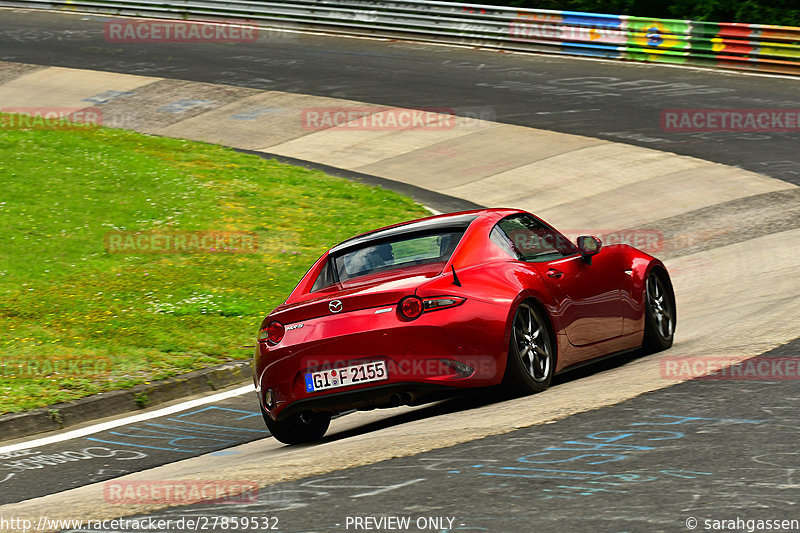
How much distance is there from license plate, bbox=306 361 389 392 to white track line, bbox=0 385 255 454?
2.29 meters

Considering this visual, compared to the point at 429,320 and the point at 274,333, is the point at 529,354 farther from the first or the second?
the point at 274,333

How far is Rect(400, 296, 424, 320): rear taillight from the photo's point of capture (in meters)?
6.96

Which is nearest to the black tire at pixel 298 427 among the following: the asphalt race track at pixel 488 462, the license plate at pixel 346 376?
the asphalt race track at pixel 488 462

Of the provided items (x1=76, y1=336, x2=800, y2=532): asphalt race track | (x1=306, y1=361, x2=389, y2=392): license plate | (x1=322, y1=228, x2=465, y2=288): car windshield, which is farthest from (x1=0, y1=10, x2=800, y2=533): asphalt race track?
(x1=322, y1=228, x2=465, y2=288): car windshield

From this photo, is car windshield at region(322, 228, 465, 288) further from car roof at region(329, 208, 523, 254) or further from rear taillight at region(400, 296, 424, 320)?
rear taillight at region(400, 296, 424, 320)

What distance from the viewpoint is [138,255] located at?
1398cm

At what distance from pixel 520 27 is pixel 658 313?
21.2m

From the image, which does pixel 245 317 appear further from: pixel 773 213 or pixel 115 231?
pixel 773 213

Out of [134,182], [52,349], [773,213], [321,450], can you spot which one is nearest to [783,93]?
[773,213]

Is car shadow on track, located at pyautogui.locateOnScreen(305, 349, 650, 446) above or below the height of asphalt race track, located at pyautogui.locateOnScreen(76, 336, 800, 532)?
below

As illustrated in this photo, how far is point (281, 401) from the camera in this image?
23.8 ft

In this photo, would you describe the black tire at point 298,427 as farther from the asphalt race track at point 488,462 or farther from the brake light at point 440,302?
the brake light at point 440,302

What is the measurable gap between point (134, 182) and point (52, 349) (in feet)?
24.2

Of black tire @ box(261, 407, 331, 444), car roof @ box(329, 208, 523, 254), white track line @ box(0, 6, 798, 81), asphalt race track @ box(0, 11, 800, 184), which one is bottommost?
black tire @ box(261, 407, 331, 444)
